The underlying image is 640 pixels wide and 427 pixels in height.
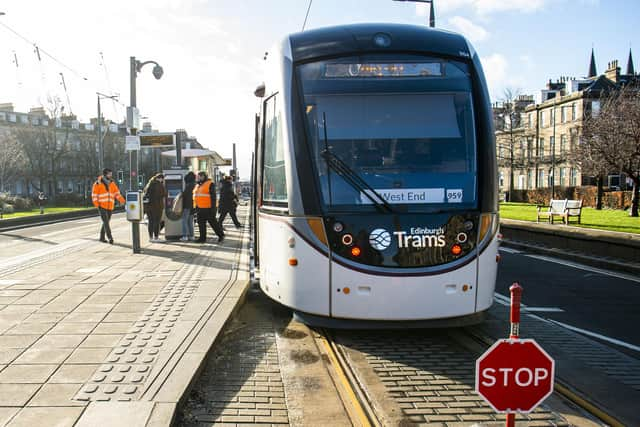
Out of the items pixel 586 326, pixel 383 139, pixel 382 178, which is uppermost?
pixel 383 139

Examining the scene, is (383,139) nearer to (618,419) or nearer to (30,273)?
(618,419)

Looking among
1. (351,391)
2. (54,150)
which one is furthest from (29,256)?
(54,150)

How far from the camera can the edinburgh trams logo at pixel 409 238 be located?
5.72 m

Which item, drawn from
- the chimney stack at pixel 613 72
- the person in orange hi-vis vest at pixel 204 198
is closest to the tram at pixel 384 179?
the person in orange hi-vis vest at pixel 204 198

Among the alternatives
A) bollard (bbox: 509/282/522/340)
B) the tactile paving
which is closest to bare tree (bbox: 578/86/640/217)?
the tactile paving

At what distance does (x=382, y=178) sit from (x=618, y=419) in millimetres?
3008

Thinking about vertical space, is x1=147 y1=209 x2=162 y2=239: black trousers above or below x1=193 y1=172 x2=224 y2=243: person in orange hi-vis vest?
below

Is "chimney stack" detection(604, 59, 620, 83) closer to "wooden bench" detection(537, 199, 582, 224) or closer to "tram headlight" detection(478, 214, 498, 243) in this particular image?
"wooden bench" detection(537, 199, 582, 224)

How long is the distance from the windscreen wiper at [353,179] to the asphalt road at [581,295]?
9.75 feet

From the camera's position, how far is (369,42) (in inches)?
242

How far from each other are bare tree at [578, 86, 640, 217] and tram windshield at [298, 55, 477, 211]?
22.7 metres

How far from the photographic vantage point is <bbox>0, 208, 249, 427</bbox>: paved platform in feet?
13.0

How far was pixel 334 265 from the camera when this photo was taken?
226 inches

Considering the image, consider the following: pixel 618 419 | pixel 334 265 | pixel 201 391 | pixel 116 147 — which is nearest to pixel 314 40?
pixel 334 265
